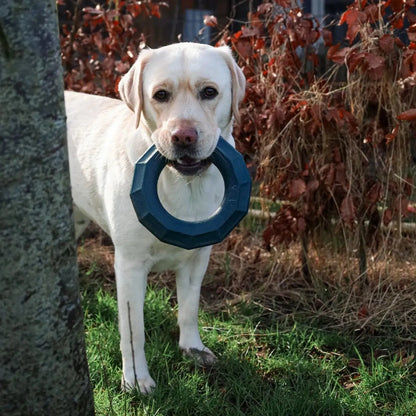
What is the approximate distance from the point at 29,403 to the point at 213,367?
136cm

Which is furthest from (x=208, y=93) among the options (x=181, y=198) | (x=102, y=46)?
(x=102, y=46)

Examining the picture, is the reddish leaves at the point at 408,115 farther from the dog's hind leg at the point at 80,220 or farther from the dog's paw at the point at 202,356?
the dog's hind leg at the point at 80,220

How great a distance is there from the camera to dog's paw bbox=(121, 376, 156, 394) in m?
2.91

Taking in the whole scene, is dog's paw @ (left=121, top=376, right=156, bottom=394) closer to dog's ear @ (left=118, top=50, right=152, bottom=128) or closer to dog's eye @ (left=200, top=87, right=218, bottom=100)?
dog's ear @ (left=118, top=50, right=152, bottom=128)

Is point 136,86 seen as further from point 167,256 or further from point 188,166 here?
point 167,256

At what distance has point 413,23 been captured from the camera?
3.43m

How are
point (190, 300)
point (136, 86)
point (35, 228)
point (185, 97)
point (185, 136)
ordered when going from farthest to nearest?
point (190, 300), point (136, 86), point (185, 97), point (185, 136), point (35, 228)

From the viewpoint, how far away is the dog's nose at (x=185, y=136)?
2635mm

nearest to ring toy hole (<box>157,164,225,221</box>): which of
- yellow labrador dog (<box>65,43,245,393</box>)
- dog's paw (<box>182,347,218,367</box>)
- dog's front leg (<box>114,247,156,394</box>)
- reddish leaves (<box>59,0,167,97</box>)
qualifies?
yellow labrador dog (<box>65,43,245,393</box>)

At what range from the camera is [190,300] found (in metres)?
3.38

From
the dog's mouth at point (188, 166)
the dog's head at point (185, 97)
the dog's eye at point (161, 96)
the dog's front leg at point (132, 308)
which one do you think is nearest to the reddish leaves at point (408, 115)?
the dog's head at point (185, 97)

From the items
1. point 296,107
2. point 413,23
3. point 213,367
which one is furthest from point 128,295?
point 413,23

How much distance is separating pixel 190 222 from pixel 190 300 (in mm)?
743

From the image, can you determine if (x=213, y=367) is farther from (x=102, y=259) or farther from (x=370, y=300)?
(x=102, y=259)
